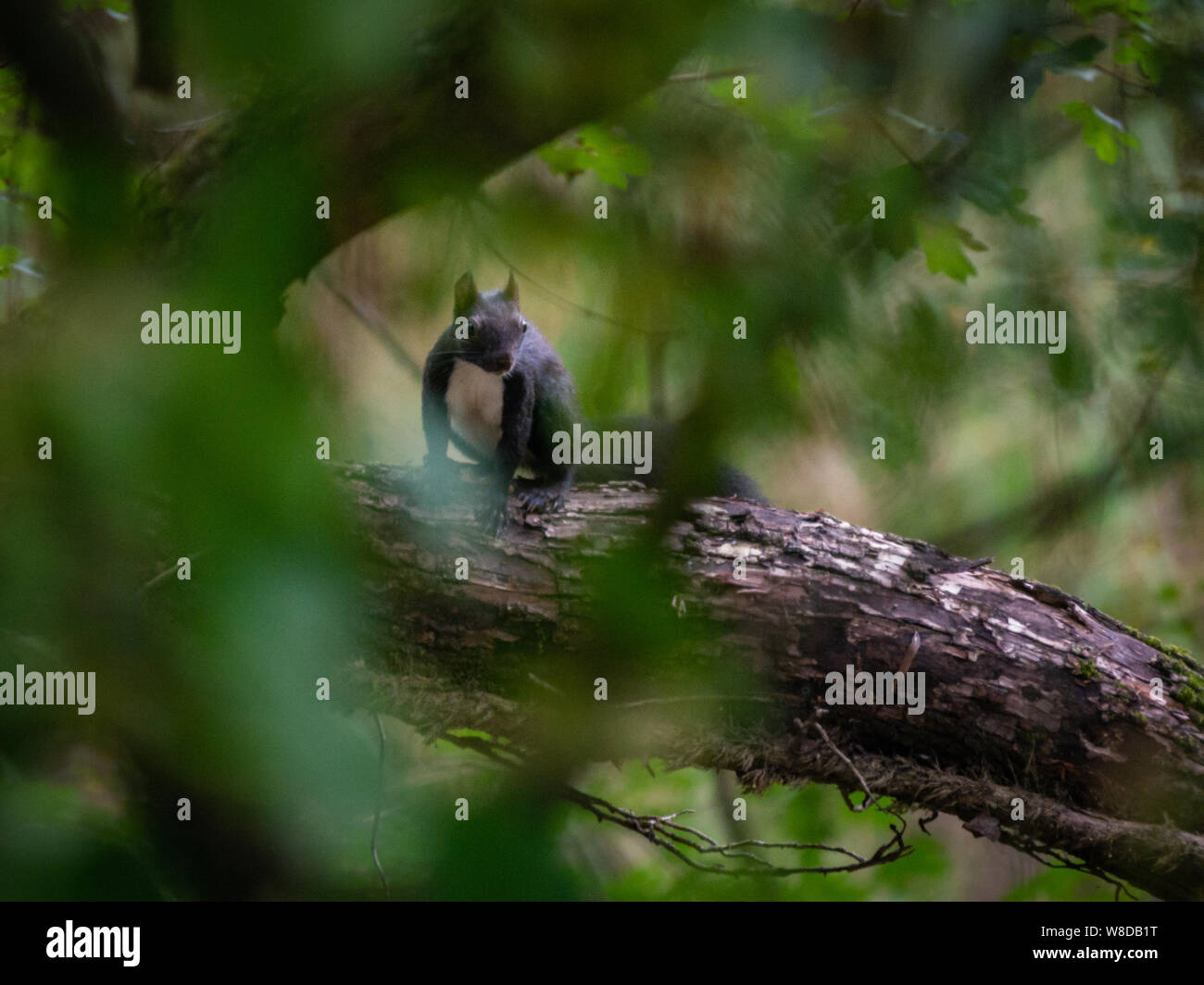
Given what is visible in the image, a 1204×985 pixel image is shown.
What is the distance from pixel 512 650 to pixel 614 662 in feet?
3.59

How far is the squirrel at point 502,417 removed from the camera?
1.51 m

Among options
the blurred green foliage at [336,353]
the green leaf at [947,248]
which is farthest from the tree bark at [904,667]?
the blurred green foliage at [336,353]

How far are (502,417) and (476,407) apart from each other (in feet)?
0.31

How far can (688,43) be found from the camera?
258 mm

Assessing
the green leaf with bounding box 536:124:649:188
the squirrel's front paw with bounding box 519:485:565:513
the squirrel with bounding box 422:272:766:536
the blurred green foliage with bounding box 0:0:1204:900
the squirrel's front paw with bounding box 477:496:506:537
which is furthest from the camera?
the squirrel's front paw with bounding box 519:485:565:513

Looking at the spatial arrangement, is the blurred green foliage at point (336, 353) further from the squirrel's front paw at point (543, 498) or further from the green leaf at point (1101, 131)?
the squirrel's front paw at point (543, 498)

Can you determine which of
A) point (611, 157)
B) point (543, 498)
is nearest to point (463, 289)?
point (611, 157)

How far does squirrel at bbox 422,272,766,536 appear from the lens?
1.51m

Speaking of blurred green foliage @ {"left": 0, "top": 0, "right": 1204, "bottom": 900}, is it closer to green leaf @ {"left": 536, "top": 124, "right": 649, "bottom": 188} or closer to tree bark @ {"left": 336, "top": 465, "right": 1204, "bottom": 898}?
green leaf @ {"left": 536, "top": 124, "right": 649, "bottom": 188}

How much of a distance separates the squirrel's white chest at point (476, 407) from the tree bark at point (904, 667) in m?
0.43

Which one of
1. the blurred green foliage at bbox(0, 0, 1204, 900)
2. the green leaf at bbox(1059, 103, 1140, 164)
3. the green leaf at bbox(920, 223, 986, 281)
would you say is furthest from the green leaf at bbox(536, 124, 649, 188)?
the green leaf at bbox(1059, 103, 1140, 164)

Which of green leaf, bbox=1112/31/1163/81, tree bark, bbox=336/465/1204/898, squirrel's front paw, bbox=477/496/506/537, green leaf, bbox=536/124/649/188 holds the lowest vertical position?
tree bark, bbox=336/465/1204/898

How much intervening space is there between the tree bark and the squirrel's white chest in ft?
1.42
